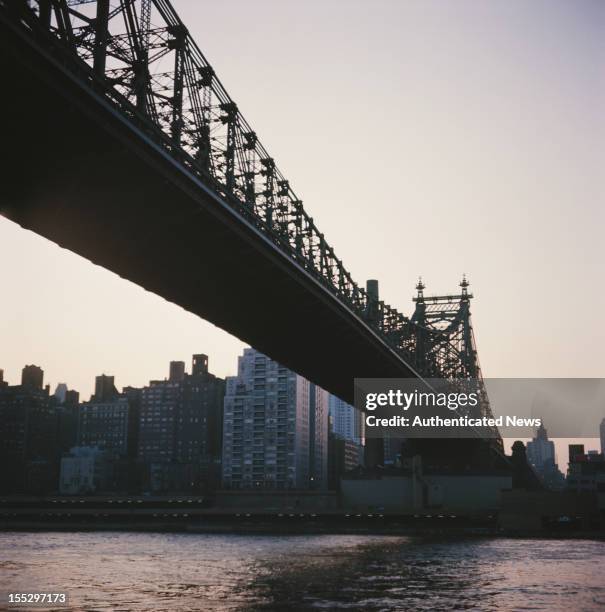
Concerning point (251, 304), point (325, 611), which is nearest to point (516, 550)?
point (251, 304)

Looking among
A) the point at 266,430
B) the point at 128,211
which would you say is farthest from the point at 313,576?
the point at 266,430

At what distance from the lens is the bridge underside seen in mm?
26500

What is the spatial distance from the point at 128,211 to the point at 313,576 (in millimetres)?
21075

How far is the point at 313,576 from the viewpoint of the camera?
42.3 m

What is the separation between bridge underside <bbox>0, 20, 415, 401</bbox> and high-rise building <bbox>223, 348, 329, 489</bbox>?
409ft

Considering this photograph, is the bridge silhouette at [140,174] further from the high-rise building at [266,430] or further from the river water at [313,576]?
the high-rise building at [266,430]

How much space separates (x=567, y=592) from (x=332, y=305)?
25.3 meters

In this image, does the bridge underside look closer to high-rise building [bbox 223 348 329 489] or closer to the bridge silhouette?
the bridge silhouette

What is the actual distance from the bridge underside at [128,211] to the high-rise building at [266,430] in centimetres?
12469

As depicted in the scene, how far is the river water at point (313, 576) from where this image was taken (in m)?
32.5

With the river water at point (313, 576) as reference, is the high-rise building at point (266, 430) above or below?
above

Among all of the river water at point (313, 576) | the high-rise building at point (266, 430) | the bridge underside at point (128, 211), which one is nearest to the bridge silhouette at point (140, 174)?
the bridge underside at point (128, 211)

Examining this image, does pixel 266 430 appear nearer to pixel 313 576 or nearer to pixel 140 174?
pixel 313 576

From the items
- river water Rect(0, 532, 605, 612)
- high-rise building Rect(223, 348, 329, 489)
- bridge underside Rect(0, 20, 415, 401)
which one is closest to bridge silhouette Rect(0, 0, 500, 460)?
bridge underside Rect(0, 20, 415, 401)
